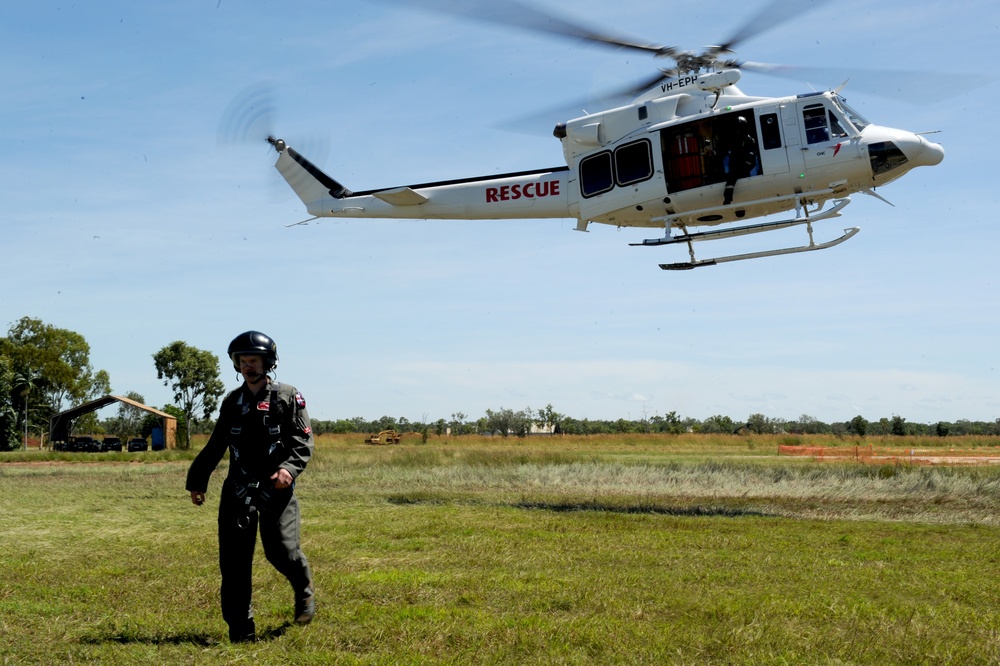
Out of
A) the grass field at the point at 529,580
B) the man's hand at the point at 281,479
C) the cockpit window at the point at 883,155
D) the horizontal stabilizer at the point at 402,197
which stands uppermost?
the horizontal stabilizer at the point at 402,197

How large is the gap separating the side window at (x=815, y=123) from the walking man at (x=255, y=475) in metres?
12.9

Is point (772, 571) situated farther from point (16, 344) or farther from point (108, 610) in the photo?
point (16, 344)

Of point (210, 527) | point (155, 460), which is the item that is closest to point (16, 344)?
point (155, 460)

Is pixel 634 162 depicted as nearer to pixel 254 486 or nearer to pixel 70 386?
pixel 254 486

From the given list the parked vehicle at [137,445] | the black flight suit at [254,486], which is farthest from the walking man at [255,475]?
the parked vehicle at [137,445]

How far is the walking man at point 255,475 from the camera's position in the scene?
18.2 feet

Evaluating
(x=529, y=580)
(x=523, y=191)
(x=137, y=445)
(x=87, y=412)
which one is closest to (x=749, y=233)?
(x=523, y=191)

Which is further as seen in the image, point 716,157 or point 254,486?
point 716,157

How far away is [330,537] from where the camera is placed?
9.94 meters

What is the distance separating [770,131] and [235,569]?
13453 millimetres

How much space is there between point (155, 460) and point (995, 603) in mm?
30612

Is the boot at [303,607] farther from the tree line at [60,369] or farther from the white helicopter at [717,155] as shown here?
the tree line at [60,369]

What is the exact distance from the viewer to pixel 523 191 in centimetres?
1852

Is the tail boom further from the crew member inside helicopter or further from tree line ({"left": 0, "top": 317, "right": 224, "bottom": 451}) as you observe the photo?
tree line ({"left": 0, "top": 317, "right": 224, "bottom": 451})
